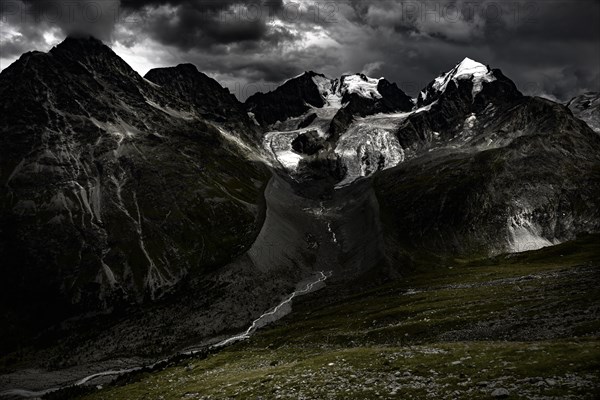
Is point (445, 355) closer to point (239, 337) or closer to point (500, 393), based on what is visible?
point (500, 393)

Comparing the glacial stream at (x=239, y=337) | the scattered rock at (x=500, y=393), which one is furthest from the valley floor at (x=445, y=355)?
the glacial stream at (x=239, y=337)

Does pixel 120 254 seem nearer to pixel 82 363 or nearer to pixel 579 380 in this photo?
pixel 82 363

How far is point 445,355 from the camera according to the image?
38.4 meters

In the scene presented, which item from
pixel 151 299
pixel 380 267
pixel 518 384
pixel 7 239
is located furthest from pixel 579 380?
pixel 7 239

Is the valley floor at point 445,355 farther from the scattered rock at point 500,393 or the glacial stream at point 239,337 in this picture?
the glacial stream at point 239,337

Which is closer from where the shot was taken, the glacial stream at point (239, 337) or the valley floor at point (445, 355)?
the valley floor at point (445, 355)

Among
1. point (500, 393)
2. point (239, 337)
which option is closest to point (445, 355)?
point (500, 393)

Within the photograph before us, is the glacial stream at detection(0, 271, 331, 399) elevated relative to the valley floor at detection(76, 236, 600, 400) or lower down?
lower down

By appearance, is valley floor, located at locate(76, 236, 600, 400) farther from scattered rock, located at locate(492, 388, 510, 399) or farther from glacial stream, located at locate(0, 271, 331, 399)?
glacial stream, located at locate(0, 271, 331, 399)

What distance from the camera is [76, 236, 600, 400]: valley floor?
28.4 m

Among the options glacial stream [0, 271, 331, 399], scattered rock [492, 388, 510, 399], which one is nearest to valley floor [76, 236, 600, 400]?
scattered rock [492, 388, 510, 399]

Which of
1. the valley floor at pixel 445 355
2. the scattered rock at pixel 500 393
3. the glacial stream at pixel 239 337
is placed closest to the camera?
the scattered rock at pixel 500 393

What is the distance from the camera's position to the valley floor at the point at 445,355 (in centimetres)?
2836

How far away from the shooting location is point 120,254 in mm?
194750
